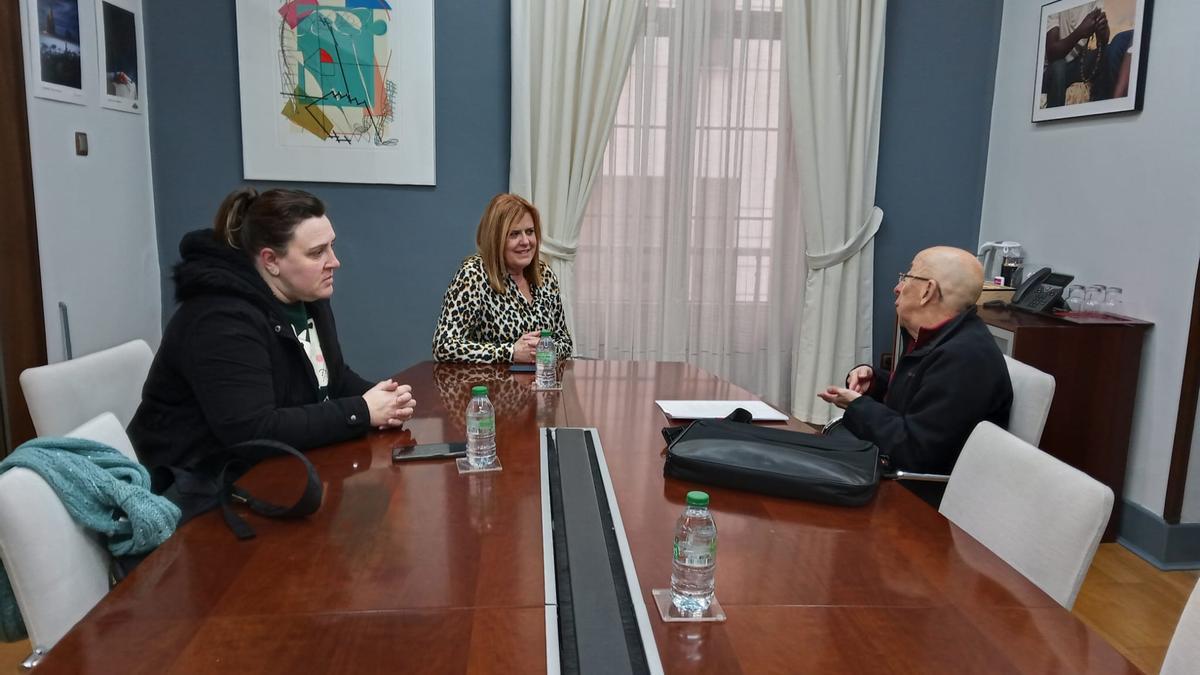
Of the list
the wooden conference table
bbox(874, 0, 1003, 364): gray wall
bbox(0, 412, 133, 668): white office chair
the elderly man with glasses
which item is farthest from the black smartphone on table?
bbox(874, 0, 1003, 364): gray wall

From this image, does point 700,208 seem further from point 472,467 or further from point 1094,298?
point 472,467

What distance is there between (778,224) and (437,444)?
284 cm

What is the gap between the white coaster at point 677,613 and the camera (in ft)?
3.81

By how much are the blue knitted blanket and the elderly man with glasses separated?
1599 mm

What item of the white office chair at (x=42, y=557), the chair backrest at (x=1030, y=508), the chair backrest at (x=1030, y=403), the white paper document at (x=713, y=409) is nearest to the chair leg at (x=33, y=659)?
the white office chair at (x=42, y=557)

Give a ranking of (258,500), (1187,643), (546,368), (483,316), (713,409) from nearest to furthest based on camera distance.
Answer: (1187,643), (258,500), (713,409), (546,368), (483,316)

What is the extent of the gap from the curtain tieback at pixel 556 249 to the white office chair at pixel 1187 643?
10.6 feet

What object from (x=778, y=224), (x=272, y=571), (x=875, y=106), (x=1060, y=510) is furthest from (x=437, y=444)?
(x=875, y=106)

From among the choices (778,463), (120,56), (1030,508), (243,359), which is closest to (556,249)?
(120,56)

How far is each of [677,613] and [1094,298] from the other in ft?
10.1

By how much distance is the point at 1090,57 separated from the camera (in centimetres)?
353

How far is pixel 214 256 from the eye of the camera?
1.92 m

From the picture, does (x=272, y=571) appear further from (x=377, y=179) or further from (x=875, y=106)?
(x=875, y=106)

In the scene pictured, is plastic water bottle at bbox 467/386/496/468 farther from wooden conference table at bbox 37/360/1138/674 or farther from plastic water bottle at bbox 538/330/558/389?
plastic water bottle at bbox 538/330/558/389
